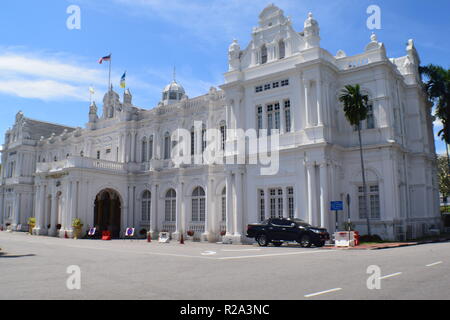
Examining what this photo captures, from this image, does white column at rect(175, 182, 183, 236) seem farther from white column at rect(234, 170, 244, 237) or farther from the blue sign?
the blue sign

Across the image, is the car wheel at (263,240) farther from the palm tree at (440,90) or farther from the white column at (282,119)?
the palm tree at (440,90)

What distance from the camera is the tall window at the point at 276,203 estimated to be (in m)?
26.6

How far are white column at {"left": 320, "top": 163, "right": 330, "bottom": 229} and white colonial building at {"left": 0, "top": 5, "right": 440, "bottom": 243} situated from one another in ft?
0.20

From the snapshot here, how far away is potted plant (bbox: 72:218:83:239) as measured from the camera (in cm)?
3338

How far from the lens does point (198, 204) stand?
3266cm

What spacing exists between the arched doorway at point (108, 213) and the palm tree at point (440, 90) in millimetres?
28737

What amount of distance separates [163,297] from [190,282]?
75.4 inches

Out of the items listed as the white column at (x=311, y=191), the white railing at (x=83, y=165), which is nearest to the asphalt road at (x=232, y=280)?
the white column at (x=311, y=191)

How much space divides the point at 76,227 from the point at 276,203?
1726cm

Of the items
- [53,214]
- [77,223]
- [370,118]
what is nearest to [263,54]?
[370,118]

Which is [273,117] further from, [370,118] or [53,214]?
[53,214]
